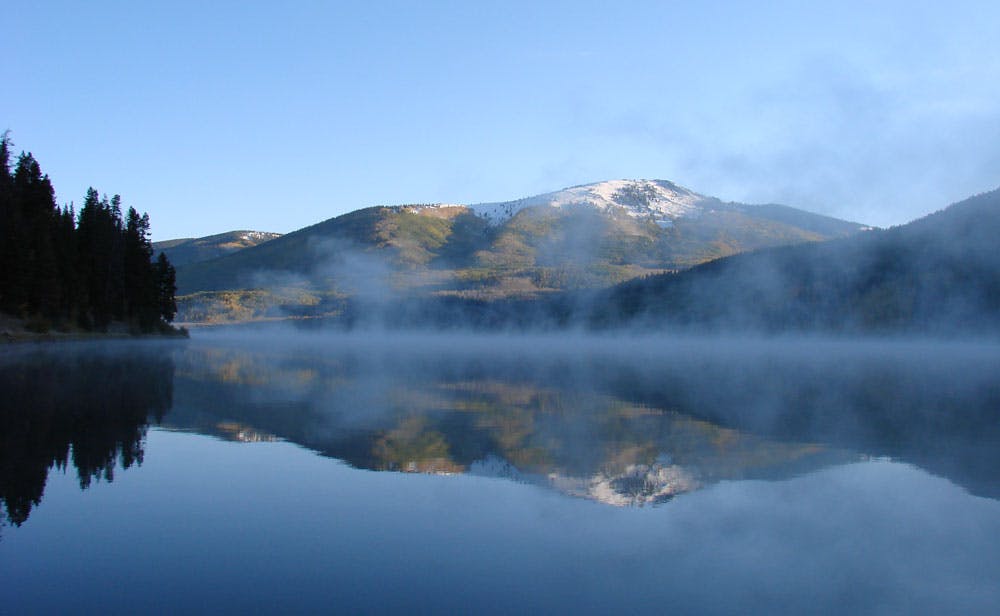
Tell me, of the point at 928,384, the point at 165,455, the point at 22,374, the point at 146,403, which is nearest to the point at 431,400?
the point at 146,403

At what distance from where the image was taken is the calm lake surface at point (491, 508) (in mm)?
8414

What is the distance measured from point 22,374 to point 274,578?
2875cm

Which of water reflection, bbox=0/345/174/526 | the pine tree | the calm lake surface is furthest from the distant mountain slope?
water reflection, bbox=0/345/174/526

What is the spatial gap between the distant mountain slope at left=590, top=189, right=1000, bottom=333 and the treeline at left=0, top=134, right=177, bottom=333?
122540 millimetres

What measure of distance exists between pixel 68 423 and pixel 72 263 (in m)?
63.4

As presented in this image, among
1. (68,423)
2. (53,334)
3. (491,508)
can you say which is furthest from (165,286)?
(491,508)

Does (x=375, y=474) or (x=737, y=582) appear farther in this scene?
(x=375, y=474)

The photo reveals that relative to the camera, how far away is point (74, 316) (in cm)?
7531

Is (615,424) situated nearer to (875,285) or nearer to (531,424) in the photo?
(531,424)

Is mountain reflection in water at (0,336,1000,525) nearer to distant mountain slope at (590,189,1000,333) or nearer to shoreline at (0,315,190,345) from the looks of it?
shoreline at (0,315,190,345)

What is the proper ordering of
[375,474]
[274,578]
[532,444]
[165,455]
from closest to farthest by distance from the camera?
[274,578], [375,474], [165,455], [532,444]

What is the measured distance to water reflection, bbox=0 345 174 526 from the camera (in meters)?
13.1

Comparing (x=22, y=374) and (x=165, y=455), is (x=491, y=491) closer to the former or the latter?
(x=165, y=455)

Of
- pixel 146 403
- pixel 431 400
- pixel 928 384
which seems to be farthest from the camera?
pixel 928 384
